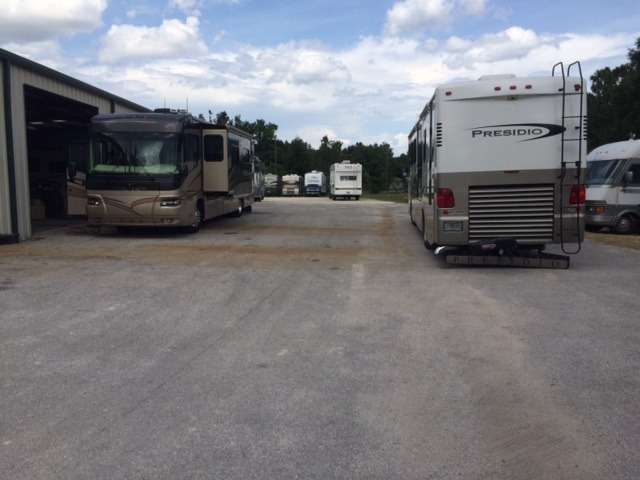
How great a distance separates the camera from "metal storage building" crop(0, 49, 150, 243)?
47.3 feet

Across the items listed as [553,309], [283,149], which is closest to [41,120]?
[553,309]

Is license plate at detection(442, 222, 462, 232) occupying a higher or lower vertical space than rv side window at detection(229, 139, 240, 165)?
lower

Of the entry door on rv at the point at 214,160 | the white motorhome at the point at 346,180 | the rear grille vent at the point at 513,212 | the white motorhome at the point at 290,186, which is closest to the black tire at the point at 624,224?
the rear grille vent at the point at 513,212

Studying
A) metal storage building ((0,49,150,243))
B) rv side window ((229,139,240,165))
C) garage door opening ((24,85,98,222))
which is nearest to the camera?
metal storage building ((0,49,150,243))

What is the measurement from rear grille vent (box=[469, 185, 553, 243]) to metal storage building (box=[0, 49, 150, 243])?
1045cm

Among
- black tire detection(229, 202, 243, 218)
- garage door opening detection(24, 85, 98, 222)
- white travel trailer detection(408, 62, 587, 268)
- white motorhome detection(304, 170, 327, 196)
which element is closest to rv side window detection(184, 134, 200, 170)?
garage door opening detection(24, 85, 98, 222)

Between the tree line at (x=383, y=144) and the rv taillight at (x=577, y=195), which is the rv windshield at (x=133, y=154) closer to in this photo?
the rv taillight at (x=577, y=195)

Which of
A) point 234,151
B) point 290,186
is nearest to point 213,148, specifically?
point 234,151

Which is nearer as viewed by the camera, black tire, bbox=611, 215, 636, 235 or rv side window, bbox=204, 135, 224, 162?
black tire, bbox=611, 215, 636, 235

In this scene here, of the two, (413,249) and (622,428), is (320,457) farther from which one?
(413,249)

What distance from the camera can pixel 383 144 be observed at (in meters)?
120

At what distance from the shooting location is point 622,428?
4.22 meters

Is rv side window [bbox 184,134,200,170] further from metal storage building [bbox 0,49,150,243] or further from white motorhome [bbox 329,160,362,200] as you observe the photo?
white motorhome [bbox 329,160,362,200]

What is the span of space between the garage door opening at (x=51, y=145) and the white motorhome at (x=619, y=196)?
15.0 meters
